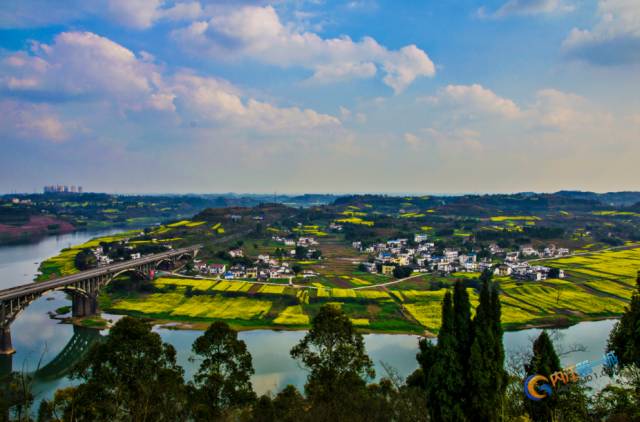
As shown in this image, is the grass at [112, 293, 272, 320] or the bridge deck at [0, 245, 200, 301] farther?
the grass at [112, 293, 272, 320]

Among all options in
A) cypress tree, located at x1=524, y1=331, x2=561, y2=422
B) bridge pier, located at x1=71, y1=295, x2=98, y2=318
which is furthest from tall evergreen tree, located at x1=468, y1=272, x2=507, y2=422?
bridge pier, located at x1=71, y1=295, x2=98, y2=318

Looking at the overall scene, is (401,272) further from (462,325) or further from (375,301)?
(462,325)

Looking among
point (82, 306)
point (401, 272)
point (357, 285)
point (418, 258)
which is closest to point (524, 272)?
point (401, 272)

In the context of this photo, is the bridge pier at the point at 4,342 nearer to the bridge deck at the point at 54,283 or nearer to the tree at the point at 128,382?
the bridge deck at the point at 54,283

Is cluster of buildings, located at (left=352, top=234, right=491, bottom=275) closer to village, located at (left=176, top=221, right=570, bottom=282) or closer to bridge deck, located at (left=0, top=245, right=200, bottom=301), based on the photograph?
village, located at (left=176, top=221, right=570, bottom=282)

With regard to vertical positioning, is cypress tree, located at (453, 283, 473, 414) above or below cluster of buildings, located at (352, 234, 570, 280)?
above

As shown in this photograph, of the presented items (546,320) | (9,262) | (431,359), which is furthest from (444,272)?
(9,262)
